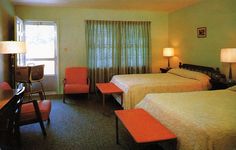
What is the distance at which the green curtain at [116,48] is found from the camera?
19.5ft

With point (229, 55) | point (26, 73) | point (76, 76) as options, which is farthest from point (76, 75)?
point (229, 55)

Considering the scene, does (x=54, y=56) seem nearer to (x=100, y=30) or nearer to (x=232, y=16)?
(x=100, y=30)

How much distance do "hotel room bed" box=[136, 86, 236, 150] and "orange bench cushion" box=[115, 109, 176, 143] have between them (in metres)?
0.09

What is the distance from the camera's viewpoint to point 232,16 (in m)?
4.12

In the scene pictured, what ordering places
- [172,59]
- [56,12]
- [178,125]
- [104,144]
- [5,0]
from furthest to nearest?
1. [172,59]
2. [56,12]
3. [5,0]
4. [104,144]
5. [178,125]

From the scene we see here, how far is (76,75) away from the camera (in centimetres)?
566

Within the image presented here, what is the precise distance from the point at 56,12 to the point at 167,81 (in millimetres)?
3414

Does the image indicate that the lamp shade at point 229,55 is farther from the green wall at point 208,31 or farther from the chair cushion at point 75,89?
the chair cushion at point 75,89

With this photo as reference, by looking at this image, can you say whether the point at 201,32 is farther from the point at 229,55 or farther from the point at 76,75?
the point at 76,75

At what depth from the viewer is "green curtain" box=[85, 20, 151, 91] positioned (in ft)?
19.5

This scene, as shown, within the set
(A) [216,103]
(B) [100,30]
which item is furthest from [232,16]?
(B) [100,30]

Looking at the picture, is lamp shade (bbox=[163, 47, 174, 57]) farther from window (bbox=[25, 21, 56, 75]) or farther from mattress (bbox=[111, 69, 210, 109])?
window (bbox=[25, 21, 56, 75])

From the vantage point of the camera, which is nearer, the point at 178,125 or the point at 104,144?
the point at 178,125

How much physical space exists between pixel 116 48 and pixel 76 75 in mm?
1344
